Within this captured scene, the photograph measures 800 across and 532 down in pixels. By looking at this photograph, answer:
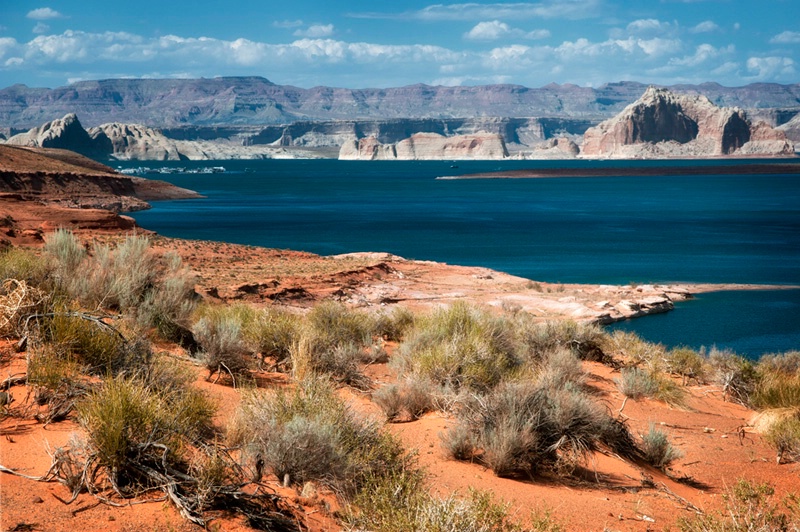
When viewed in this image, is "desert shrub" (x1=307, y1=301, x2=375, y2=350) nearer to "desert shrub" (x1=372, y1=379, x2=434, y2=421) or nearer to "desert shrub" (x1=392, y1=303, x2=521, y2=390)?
"desert shrub" (x1=392, y1=303, x2=521, y2=390)

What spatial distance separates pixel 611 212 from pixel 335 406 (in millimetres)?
78936

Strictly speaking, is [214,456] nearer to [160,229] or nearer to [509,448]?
[509,448]

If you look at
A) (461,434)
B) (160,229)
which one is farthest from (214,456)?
(160,229)

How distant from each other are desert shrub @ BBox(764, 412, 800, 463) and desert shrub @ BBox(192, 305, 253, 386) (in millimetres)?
6845

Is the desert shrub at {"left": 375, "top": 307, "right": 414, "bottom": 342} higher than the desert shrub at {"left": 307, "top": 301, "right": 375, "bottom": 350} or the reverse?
the reverse

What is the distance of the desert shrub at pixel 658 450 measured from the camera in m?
8.48

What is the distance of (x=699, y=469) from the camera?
8719 millimetres

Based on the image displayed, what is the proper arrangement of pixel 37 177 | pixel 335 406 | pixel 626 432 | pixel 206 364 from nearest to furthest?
pixel 335 406 → pixel 626 432 → pixel 206 364 → pixel 37 177

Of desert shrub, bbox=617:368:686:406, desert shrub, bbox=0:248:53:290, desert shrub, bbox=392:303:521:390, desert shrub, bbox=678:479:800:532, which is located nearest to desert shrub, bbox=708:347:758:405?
desert shrub, bbox=617:368:686:406

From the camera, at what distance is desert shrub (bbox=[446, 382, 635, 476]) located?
7.09 metres

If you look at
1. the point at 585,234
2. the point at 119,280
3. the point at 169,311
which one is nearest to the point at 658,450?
the point at 169,311

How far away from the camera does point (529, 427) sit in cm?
712

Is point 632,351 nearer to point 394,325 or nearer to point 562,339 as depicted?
point 562,339

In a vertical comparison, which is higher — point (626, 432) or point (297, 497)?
point (297, 497)
